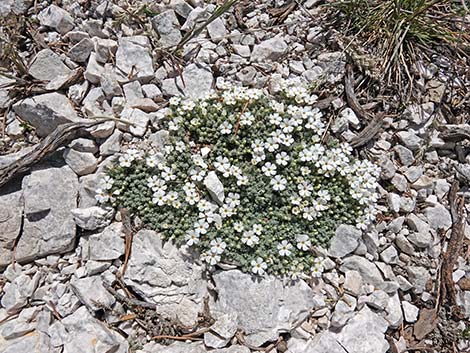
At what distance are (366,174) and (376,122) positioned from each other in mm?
582

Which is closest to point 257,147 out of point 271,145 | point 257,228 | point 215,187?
point 271,145

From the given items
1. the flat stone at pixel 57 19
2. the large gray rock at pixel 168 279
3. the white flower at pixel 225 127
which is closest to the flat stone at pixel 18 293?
the large gray rock at pixel 168 279

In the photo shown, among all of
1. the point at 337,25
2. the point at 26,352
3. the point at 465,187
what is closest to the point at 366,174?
the point at 465,187

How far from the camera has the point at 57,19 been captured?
4031 millimetres

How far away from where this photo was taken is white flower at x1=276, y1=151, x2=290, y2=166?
11.7 ft

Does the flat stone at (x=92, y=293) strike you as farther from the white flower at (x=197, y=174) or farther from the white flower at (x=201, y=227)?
the white flower at (x=197, y=174)

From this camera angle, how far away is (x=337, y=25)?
14.0 ft

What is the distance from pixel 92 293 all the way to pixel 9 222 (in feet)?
3.16

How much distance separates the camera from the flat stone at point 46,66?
12.7ft

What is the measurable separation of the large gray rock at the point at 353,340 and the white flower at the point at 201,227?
1145mm

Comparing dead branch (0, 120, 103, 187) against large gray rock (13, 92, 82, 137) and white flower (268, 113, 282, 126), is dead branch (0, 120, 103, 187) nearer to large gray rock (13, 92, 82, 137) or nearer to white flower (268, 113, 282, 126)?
large gray rock (13, 92, 82, 137)

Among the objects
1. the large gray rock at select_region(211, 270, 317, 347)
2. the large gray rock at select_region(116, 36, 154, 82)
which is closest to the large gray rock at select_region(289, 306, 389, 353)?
the large gray rock at select_region(211, 270, 317, 347)

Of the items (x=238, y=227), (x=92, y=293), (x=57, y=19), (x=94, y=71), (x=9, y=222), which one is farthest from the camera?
(x=57, y=19)

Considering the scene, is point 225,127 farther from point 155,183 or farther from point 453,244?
point 453,244
